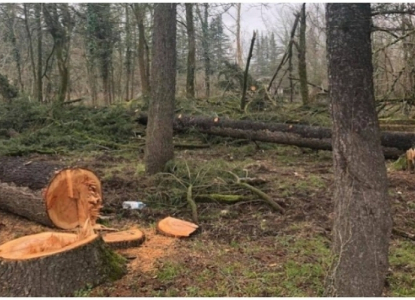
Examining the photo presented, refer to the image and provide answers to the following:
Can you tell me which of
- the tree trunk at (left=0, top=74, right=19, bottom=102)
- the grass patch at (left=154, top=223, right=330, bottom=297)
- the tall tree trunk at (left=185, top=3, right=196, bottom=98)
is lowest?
the grass patch at (left=154, top=223, right=330, bottom=297)

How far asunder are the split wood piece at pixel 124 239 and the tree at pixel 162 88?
8.58 ft

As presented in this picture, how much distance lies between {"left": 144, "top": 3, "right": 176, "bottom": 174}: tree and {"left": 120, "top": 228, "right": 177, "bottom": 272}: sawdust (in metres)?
2.46

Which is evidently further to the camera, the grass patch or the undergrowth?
the undergrowth

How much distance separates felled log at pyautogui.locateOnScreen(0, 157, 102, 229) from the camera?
15.5 ft

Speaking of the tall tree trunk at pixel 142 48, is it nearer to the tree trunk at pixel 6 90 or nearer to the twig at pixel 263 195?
the tree trunk at pixel 6 90

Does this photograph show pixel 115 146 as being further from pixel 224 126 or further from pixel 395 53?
pixel 395 53

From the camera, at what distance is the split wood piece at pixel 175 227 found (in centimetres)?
452

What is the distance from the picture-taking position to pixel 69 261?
324 centimetres

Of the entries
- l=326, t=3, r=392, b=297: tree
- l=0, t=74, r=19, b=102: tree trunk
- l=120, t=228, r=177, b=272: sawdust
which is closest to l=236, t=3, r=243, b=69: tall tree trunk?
l=0, t=74, r=19, b=102: tree trunk

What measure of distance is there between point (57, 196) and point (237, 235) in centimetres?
204

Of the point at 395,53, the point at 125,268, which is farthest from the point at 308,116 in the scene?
the point at 125,268

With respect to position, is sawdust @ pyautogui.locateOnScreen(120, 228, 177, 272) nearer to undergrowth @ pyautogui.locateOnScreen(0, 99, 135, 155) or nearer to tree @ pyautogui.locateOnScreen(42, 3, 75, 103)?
undergrowth @ pyautogui.locateOnScreen(0, 99, 135, 155)

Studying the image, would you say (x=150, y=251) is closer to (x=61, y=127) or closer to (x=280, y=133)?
(x=280, y=133)

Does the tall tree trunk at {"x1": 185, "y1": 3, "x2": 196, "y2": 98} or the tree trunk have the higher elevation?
the tall tree trunk at {"x1": 185, "y1": 3, "x2": 196, "y2": 98}
